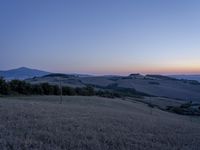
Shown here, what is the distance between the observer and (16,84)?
65062 mm

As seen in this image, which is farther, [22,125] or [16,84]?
[16,84]

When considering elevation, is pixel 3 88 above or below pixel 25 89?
above

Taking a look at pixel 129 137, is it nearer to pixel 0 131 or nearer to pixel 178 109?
pixel 0 131

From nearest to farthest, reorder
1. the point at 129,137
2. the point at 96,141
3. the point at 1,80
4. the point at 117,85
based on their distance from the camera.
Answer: the point at 96,141
the point at 129,137
the point at 1,80
the point at 117,85

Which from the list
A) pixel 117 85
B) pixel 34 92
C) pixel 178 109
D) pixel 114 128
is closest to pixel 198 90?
pixel 117 85

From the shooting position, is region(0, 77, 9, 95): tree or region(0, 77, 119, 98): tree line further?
region(0, 77, 119, 98): tree line

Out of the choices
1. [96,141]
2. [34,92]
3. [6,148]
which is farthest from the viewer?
[34,92]

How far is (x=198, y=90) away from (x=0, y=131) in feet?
455

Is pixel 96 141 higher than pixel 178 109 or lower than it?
higher

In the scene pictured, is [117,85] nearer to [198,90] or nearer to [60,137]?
[198,90]

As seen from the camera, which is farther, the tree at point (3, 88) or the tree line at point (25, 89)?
the tree line at point (25, 89)

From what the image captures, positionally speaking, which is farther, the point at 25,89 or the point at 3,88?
the point at 25,89

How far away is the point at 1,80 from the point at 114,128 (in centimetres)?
4910

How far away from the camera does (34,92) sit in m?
67.4
